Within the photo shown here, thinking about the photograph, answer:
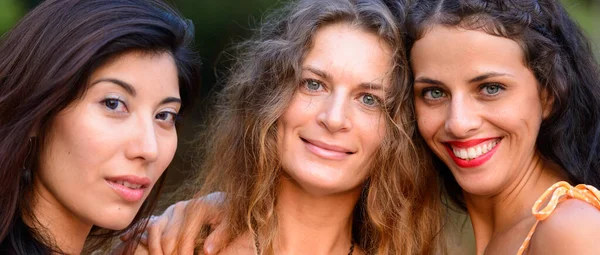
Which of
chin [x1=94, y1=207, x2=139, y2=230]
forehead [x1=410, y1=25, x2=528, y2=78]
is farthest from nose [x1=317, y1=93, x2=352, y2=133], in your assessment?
chin [x1=94, y1=207, x2=139, y2=230]

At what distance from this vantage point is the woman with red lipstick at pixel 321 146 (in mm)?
3712

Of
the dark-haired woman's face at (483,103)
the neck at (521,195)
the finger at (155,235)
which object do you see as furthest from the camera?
the finger at (155,235)

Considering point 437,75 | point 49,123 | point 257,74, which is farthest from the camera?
point 257,74

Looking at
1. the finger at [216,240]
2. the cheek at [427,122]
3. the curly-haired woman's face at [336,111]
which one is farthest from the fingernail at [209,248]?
the cheek at [427,122]

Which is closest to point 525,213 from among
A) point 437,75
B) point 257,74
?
point 437,75

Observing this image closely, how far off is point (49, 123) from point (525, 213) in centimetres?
178

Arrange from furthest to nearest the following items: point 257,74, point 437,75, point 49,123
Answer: point 257,74
point 437,75
point 49,123

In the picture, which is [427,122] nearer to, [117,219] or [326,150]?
[326,150]

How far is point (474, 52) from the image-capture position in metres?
3.49

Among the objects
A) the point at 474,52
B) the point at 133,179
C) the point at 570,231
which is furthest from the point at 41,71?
the point at 570,231

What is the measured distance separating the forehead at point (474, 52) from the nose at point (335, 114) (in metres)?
0.38

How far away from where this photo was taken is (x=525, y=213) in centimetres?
356

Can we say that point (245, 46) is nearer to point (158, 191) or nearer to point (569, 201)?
point (158, 191)

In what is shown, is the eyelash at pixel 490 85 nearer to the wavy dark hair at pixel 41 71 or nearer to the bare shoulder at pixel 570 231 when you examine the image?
the bare shoulder at pixel 570 231
